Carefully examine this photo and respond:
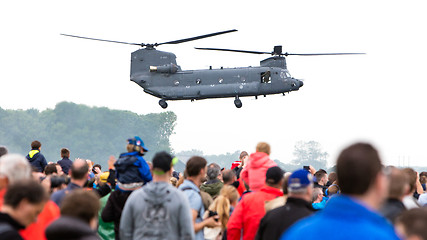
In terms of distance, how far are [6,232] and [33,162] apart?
1193 cm

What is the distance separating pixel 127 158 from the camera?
9.77 meters

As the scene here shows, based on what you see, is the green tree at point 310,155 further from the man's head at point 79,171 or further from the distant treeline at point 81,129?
the man's head at point 79,171

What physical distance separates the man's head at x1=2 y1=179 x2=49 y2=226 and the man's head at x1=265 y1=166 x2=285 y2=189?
3.59 meters

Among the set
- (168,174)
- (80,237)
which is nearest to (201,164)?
(168,174)

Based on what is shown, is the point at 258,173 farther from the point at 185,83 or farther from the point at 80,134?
the point at 80,134

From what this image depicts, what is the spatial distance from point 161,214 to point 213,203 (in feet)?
7.08

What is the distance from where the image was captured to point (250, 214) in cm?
861

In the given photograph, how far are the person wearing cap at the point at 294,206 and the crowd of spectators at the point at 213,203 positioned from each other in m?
0.01

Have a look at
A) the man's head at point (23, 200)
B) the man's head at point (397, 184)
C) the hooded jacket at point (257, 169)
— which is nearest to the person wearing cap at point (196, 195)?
the hooded jacket at point (257, 169)

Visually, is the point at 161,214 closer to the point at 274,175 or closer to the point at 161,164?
the point at 161,164

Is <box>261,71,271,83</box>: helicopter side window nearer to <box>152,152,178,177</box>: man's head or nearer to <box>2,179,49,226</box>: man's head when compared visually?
<box>152,152,178,177</box>: man's head

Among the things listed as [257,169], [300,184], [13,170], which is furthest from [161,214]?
[257,169]

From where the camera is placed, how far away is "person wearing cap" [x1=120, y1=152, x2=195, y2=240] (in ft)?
24.4

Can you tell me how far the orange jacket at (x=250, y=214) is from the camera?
8.59 metres
